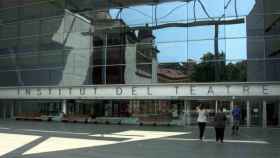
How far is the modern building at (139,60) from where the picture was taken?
30188 mm

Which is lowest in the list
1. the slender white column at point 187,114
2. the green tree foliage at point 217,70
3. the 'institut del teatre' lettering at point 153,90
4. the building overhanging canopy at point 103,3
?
the slender white column at point 187,114

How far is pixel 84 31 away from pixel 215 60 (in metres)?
10.8

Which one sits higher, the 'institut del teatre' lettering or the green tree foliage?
the green tree foliage

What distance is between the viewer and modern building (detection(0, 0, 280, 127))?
99.0 ft

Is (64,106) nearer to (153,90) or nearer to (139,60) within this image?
(139,60)

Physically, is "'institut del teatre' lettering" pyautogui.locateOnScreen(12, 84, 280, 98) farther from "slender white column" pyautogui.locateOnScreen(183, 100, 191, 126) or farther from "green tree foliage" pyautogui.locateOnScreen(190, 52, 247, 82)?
"slender white column" pyautogui.locateOnScreen(183, 100, 191, 126)

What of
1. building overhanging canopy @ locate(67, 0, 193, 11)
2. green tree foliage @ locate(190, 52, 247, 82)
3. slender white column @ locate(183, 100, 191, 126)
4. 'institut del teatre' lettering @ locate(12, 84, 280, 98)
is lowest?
slender white column @ locate(183, 100, 191, 126)

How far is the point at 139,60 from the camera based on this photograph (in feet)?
108

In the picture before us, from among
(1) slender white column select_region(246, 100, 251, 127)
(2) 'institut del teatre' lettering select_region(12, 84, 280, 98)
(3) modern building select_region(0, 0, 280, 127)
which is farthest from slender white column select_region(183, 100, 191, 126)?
(1) slender white column select_region(246, 100, 251, 127)

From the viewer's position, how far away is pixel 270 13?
30234 millimetres

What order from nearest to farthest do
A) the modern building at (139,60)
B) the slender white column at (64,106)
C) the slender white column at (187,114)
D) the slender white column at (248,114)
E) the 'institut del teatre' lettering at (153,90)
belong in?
the 'institut del teatre' lettering at (153,90)
the modern building at (139,60)
the slender white column at (248,114)
the slender white column at (187,114)
the slender white column at (64,106)

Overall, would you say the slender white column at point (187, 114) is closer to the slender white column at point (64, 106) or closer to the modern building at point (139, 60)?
the modern building at point (139, 60)

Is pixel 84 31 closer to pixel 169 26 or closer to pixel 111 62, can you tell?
pixel 111 62

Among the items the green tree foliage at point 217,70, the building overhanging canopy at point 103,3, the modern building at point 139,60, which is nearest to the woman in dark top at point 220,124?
the modern building at point 139,60
